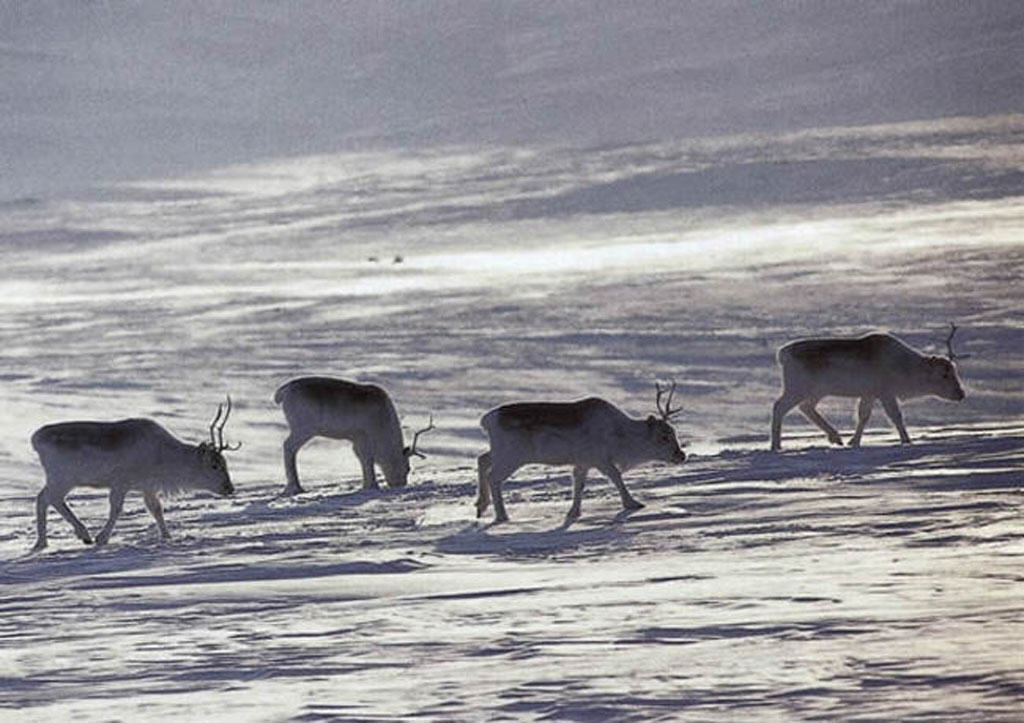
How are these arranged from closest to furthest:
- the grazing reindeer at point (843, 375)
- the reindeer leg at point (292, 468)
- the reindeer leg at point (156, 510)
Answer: the reindeer leg at point (156, 510) < the reindeer leg at point (292, 468) < the grazing reindeer at point (843, 375)

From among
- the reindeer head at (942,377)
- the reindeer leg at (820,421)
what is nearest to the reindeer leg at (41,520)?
the reindeer leg at (820,421)

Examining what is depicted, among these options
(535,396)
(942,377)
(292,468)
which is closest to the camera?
(292,468)

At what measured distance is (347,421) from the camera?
60.7ft

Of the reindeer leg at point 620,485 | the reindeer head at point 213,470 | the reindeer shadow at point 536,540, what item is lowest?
the reindeer shadow at point 536,540

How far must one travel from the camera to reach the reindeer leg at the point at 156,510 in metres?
15.1

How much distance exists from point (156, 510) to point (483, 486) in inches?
87.0

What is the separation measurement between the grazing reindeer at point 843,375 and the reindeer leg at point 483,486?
3.49 m

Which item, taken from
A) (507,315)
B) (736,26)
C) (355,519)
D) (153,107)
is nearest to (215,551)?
(355,519)

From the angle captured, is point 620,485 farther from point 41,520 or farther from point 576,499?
point 41,520

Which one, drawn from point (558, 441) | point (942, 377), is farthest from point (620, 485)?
point (942, 377)

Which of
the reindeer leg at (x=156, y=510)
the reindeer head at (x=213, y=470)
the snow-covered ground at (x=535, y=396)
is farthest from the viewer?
the reindeer head at (x=213, y=470)

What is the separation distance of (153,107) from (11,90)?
4.51 m

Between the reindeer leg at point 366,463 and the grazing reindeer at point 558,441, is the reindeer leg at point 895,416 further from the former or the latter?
the reindeer leg at point 366,463

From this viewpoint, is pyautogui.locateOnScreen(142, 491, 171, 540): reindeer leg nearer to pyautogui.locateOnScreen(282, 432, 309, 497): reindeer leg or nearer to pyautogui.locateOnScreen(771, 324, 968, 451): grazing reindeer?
pyautogui.locateOnScreen(282, 432, 309, 497): reindeer leg
